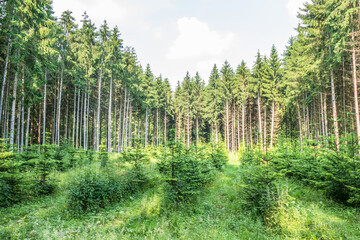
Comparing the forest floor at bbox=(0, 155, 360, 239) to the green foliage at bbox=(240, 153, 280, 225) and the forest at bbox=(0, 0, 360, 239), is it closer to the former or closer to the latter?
the forest at bbox=(0, 0, 360, 239)

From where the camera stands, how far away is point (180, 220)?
497cm

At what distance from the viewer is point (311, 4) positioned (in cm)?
1505

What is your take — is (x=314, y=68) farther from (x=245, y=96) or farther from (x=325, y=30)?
(x=245, y=96)

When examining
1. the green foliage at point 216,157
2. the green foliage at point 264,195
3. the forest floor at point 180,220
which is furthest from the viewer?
the green foliage at point 216,157

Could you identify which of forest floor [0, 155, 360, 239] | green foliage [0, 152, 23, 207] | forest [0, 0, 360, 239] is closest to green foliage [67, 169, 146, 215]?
forest [0, 0, 360, 239]

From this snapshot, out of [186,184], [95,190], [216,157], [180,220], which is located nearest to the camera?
[180,220]

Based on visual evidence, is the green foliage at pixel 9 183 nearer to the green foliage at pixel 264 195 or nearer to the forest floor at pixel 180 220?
the forest floor at pixel 180 220

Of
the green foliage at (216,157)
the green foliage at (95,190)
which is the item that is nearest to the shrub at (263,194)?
the green foliage at (95,190)

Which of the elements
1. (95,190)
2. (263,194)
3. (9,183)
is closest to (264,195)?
(263,194)

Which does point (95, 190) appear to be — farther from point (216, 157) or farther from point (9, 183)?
point (216, 157)

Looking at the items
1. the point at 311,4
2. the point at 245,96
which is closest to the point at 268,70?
the point at 245,96

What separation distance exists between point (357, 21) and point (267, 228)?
619 inches

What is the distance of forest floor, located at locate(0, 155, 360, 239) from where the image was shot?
4.03 metres

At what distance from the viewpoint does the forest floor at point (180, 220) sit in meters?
4.03
